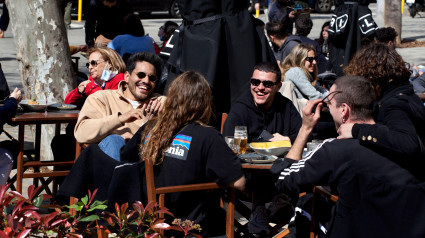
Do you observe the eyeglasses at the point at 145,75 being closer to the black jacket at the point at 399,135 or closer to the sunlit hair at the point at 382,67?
the sunlit hair at the point at 382,67

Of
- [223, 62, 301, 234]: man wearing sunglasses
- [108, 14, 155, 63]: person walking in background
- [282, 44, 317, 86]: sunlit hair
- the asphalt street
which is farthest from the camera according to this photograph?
the asphalt street

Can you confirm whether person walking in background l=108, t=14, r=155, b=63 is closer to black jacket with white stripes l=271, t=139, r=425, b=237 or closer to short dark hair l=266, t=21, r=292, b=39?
short dark hair l=266, t=21, r=292, b=39

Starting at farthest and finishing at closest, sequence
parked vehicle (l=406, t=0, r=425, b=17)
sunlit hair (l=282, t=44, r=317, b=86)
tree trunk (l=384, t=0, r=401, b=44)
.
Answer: parked vehicle (l=406, t=0, r=425, b=17) → tree trunk (l=384, t=0, r=401, b=44) → sunlit hair (l=282, t=44, r=317, b=86)

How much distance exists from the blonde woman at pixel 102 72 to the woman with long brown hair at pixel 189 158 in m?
2.32

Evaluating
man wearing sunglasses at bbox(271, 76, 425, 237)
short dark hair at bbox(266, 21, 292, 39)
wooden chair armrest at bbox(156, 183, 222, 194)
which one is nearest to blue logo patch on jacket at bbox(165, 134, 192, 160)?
wooden chair armrest at bbox(156, 183, 222, 194)

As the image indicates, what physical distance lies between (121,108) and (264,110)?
3.64 ft

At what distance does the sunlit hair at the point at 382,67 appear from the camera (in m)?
4.45

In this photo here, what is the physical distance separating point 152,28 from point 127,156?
54.8 ft

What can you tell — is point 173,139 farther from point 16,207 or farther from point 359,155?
point 16,207

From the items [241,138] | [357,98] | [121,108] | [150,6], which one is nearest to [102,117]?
[121,108]

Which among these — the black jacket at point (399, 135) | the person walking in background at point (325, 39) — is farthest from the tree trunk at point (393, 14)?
the black jacket at point (399, 135)

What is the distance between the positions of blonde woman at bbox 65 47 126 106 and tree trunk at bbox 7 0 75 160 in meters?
1.11

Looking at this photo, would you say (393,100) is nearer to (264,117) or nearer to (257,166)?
(257,166)

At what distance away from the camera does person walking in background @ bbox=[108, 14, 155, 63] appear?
837 centimetres
